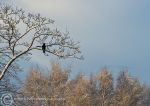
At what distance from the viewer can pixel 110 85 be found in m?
63.1

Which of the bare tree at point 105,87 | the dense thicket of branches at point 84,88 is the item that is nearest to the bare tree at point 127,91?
the dense thicket of branches at point 84,88

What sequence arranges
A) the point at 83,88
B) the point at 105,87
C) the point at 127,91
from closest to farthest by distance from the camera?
the point at 83,88
the point at 127,91
the point at 105,87

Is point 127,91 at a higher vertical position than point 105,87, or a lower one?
lower

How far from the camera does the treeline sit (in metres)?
57.8

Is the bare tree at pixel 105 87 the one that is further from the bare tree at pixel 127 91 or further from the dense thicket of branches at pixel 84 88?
the bare tree at pixel 127 91

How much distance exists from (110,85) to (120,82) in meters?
1.56

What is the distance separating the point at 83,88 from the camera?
60188 mm

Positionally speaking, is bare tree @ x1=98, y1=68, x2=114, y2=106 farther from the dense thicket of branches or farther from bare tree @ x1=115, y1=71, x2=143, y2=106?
bare tree @ x1=115, y1=71, x2=143, y2=106

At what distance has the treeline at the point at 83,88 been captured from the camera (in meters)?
57.8

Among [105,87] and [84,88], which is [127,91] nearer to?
[105,87]

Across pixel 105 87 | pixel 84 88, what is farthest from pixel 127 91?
pixel 84 88

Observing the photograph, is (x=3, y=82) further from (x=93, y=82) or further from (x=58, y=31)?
(x=93, y=82)

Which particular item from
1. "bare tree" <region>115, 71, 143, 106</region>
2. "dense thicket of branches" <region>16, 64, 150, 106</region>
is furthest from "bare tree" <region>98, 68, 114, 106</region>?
"bare tree" <region>115, 71, 143, 106</region>

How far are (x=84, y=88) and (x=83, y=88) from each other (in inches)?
19.1
